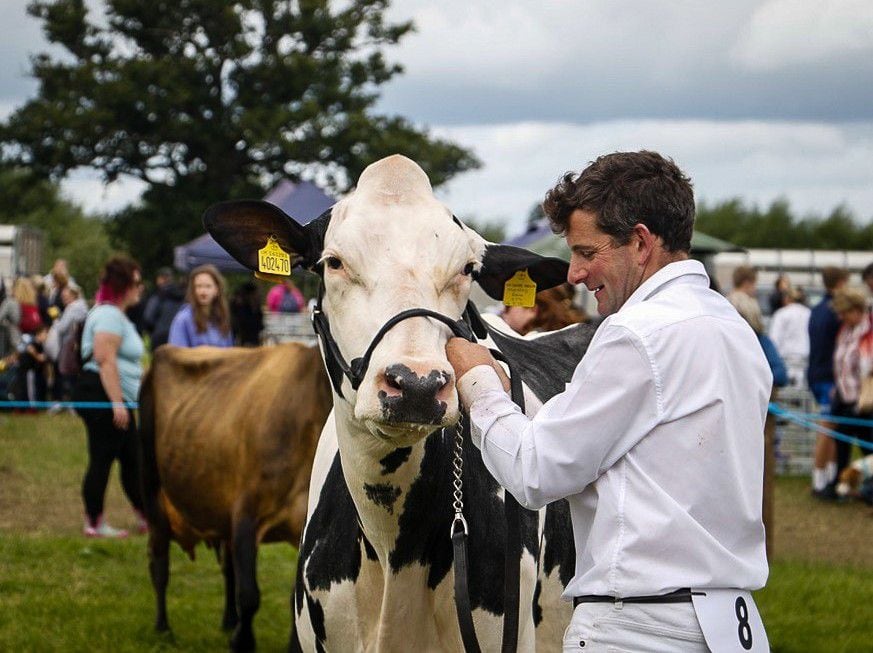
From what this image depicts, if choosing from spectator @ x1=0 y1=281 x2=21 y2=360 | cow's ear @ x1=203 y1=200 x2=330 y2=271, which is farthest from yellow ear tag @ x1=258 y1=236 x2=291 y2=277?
spectator @ x1=0 y1=281 x2=21 y2=360

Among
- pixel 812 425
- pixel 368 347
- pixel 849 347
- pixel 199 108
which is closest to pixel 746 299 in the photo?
pixel 812 425

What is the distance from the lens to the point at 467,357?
3.10m

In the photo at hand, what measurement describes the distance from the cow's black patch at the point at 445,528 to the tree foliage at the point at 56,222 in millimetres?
33007

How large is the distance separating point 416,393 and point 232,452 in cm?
437

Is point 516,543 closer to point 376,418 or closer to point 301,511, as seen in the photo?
point 376,418

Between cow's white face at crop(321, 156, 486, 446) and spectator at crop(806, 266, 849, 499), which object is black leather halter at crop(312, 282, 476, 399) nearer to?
cow's white face at crop(321, 156, 486, 446)

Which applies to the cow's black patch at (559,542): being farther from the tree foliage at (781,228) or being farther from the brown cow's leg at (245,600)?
the tree foliage at (781,228)

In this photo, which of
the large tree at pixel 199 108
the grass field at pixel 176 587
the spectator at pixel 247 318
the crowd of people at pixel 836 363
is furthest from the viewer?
the large tree at pixel 199 108


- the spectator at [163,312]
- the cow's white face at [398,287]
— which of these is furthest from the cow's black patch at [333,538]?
the spectator at [163,312]

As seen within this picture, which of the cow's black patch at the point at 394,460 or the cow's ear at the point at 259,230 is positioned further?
the cow's ear at the point at 259,230

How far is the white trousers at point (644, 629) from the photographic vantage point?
2.61 m

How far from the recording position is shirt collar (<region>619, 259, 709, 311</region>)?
9.17 ft

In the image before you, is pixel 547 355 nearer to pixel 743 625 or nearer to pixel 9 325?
pixel 743 625

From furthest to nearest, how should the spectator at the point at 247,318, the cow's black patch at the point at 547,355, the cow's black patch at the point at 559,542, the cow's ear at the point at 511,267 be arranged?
the spectator at the point at 247,318 → the cow's black patch at the point at 547,355 → the cow's black patch at the point at 559,542 → the cow's ear at the point at 511,267
